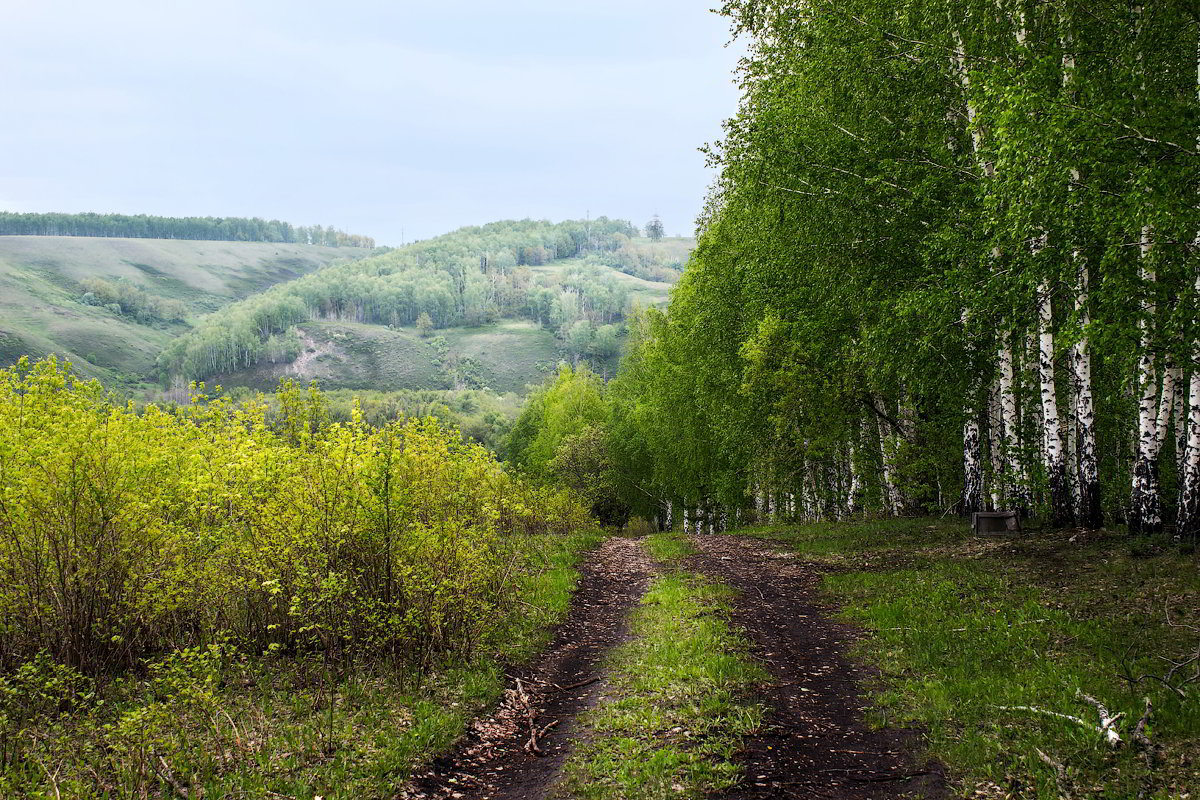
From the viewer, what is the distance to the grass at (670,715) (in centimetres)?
664

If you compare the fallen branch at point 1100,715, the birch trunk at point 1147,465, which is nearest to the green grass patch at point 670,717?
the fallen branch at point 1100,715

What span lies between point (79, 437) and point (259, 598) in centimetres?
353


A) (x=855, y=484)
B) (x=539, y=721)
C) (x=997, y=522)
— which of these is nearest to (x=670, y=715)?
(x=539, y=721)

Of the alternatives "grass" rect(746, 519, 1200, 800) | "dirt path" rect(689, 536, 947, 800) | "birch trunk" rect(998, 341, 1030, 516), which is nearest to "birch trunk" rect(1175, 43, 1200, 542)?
"grass" rect(746, 519, 1200, 800)

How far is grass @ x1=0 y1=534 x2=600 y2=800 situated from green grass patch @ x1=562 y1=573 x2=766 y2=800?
173 cm

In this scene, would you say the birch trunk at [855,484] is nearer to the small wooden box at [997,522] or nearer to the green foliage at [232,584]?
the small wooden box at [997,522]

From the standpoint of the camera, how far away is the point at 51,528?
9172 millimetres

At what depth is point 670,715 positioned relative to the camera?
812 centimetres

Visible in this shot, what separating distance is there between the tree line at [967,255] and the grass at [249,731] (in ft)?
34.9

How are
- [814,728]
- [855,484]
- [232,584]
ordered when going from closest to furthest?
[814,728], [232,584], [855,484]

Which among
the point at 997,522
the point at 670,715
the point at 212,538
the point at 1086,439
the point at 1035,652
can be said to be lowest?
the point at 670,715

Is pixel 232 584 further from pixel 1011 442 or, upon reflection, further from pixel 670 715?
pixel 1011 442

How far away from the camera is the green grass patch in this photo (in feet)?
21.8

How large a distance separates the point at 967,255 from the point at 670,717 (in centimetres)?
1080
